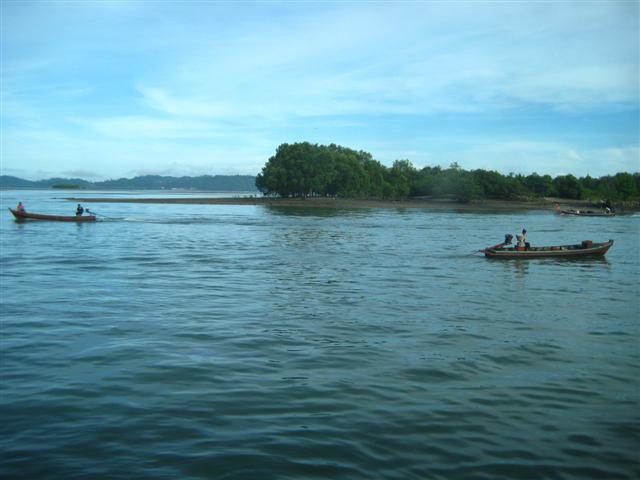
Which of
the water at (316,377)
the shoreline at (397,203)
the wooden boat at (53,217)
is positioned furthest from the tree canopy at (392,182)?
the water at (316,377)

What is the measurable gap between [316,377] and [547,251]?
2842 centimetres

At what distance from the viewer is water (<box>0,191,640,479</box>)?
9.02 metres

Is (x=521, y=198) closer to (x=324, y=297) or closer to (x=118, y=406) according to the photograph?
(x=324, y=297)

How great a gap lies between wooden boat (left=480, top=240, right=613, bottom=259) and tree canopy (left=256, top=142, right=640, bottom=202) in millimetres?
100997

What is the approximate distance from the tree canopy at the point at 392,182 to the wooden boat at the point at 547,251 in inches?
3976

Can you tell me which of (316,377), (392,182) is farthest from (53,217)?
(392,182)

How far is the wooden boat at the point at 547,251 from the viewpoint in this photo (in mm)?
36125

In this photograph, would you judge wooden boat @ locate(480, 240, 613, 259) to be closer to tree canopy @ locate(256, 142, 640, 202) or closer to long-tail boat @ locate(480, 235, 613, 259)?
long-tail boat @ locate(480, 235, 613, 259)

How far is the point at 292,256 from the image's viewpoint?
3712cm

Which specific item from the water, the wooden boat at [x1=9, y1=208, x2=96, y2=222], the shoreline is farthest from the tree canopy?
the water

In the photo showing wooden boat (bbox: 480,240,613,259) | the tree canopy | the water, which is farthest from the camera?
the tree canopy

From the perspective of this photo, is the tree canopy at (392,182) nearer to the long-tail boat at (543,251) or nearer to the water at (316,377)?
the long-tail boat at (543,251)

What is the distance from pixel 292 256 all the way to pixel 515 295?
1681 centimetres

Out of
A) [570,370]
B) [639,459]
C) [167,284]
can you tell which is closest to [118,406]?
[639,459]
